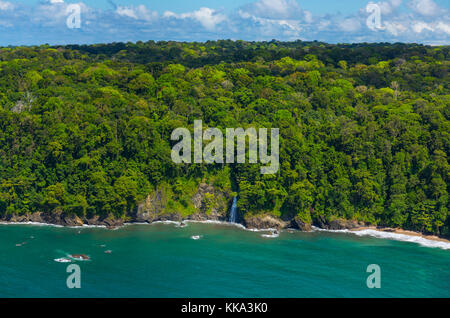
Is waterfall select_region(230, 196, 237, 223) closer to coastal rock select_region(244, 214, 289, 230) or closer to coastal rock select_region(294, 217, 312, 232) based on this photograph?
coastal rock select_region(244, 214, 289, 230)

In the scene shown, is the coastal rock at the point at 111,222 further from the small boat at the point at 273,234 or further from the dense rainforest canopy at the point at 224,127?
the small boat at the point at 273,234

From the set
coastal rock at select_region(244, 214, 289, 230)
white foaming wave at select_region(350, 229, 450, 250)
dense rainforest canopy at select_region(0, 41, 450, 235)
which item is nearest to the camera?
white foaming wave at select_region(350, 229, 450, 250)

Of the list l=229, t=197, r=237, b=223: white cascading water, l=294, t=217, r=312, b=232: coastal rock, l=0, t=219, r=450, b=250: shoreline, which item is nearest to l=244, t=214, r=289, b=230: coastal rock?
l=0, t=219, r=450, b=250: shoreline

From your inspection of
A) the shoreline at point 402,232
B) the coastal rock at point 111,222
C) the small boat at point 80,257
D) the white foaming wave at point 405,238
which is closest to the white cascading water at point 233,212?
the coastal rock at point 111,222

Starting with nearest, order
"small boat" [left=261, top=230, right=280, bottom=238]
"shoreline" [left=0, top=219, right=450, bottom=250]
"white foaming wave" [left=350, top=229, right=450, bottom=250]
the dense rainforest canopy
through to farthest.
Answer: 1. "white foaming wave" [left=350, top=229, right=450, bottom=250]
2. "shoreline" [left=0, top=219, right=450, bottom=250]
3. "small boat" [left=261, top=230, right=280, bottom=238]
4. the dense rainforest canopy

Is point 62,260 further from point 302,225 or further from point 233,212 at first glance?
point 302,225

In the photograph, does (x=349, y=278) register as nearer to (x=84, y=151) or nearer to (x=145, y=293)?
(x=145, y=293)

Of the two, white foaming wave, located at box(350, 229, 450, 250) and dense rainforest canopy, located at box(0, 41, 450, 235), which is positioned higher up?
dense rainforest canopy, located at box(0, 41, 450, 235)
